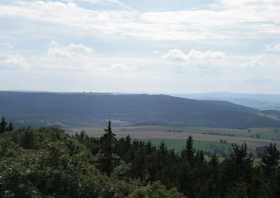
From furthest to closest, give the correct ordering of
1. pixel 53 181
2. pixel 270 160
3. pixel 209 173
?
pixel 209 173, pixel 270 160, pixel 53 181

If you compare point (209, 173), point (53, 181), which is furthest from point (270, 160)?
point (53, 181)

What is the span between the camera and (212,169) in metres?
78.5

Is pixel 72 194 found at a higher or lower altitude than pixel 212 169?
higher

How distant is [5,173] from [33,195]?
5.05 ft

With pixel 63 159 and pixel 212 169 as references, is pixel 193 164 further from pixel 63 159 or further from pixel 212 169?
pixel 63 159

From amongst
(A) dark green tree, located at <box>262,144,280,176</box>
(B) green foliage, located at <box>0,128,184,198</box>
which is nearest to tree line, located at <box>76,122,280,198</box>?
(A) dark green tree, located at <box>262,144,280,176</box>

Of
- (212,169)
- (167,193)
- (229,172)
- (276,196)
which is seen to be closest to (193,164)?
(212,169)

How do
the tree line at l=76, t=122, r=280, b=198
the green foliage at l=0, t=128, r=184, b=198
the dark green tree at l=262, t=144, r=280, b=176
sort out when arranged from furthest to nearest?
1. the dark green tree at l=262, t=144, r=280, b=176
2. the tree line at l=76, t=122, r=280, b=198
3. the green foliage at l=0, t=128, r=184, b=198

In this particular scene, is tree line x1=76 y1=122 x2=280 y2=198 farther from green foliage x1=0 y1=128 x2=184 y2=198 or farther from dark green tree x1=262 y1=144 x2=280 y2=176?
green foliage x1=0 y1=128 x2=184 y2=198

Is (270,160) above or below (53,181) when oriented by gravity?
below

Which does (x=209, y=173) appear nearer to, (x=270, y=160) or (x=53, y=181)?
(x=270, y=160)

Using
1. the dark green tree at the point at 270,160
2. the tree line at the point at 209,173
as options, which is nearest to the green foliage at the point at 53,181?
the tree line at the point at 209,173

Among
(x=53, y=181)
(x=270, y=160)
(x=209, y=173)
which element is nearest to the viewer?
(x=53, y=181)

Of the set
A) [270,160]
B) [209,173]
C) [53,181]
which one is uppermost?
[53,181]
